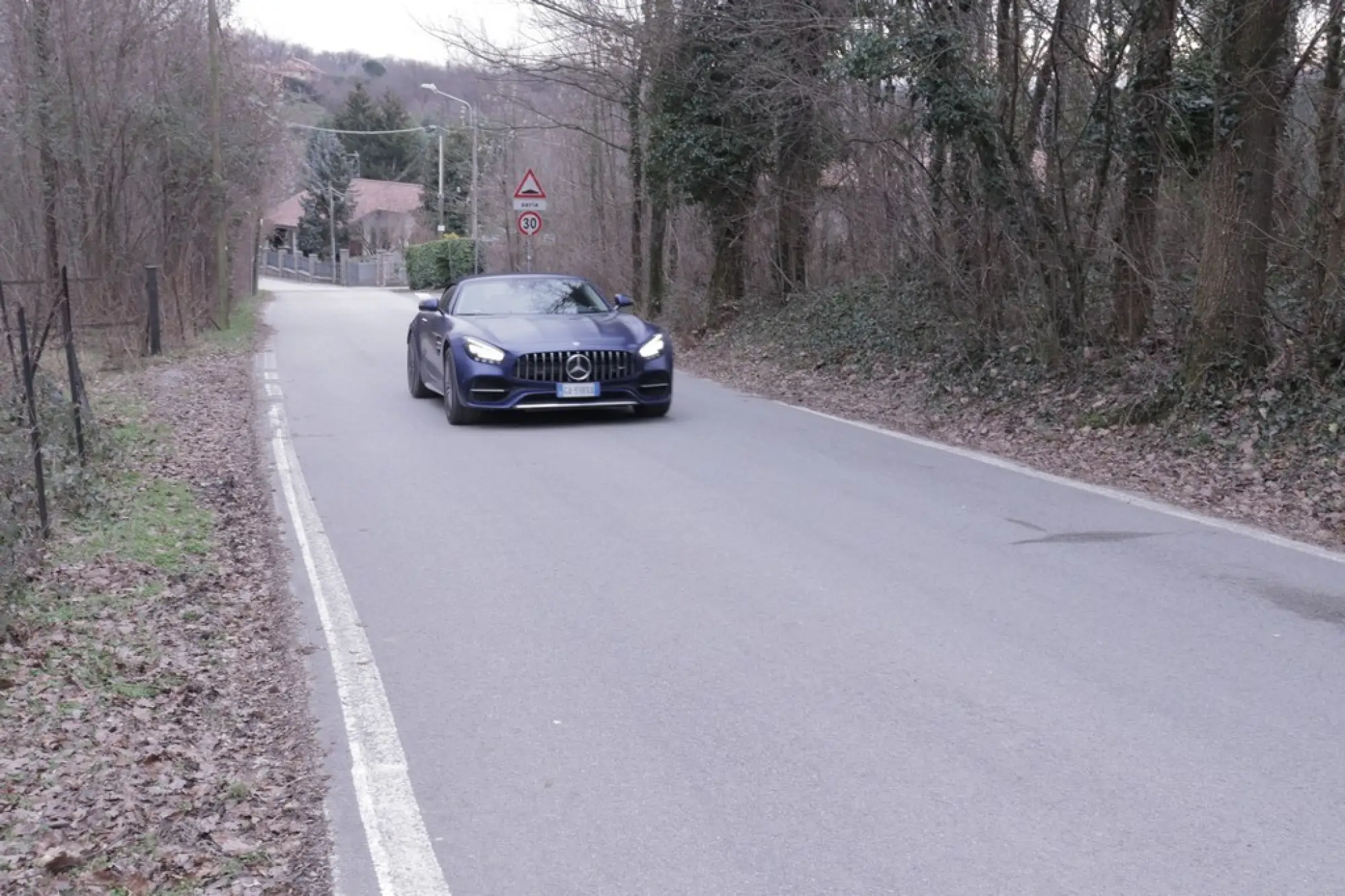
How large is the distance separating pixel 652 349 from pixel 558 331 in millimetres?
920

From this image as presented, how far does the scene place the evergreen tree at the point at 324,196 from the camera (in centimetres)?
8019

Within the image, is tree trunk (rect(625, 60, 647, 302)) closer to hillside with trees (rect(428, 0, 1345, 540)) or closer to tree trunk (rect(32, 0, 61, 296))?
hillside with trees (rect(428, 0, 1345, 540))

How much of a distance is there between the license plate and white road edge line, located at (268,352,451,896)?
4.65m

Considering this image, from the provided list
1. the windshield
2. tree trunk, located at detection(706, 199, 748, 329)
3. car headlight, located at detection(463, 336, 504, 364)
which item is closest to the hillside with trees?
tree trunk, located at detection(706, 199, 748, 329)

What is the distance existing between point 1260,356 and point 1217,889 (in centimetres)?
815

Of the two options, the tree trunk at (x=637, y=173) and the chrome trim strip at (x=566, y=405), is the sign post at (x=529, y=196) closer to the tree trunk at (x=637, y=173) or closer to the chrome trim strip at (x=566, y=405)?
the tree trunk at (x=637, y=173)

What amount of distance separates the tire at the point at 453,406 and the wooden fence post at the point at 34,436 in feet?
14.6

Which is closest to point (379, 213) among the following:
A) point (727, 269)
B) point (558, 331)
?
point (727, 269)

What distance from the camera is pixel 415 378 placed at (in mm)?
15469

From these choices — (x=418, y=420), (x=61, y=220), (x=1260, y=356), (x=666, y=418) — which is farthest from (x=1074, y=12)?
(x=61, y=220)

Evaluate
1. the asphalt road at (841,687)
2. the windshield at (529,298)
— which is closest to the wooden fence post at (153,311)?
the windshield at (529,298)

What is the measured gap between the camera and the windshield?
13852mm

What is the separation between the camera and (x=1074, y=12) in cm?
1288

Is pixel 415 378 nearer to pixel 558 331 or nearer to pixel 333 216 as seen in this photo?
pixel 558 331
